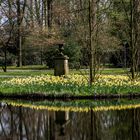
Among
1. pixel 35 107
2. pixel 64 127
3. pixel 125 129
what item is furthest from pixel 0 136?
pixel 35 107

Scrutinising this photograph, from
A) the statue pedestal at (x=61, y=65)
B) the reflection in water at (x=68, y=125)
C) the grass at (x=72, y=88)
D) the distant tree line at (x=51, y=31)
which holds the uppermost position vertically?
the distant tree line at (x=51, y=31)

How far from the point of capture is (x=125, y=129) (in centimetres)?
1135

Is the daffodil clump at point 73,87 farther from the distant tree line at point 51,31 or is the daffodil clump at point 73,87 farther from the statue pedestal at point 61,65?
the distant tree line at point 51,31

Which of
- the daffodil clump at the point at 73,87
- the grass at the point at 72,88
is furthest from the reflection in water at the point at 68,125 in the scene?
the daffodil clump at the point at 73,87

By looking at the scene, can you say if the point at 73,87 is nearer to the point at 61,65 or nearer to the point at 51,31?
the point at 61,65

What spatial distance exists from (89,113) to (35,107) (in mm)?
2515

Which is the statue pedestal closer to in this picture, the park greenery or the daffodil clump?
the park greenery

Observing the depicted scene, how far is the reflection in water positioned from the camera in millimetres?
10547

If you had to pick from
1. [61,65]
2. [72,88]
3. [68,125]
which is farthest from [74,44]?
[68,125]

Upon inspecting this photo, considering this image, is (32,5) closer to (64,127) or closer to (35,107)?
(35,107)

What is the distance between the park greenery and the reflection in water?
16.5 ft

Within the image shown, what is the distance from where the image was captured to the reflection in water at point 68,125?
10.5 meters

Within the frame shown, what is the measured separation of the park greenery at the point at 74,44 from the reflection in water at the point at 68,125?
502cm

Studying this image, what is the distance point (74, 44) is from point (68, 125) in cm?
2792
